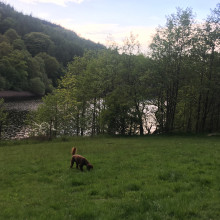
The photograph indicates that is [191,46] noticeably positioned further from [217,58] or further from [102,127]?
[102,127]

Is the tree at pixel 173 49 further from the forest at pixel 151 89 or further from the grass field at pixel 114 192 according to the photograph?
the grass field at pixel 114 192

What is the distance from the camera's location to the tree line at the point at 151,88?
35250 mm

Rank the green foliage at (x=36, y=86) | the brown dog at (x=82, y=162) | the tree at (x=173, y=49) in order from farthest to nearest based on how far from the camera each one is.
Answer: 1. the green foliage at (x=36, y=86)
2. the tree at (x=173, y=49)
3. the brown dog at (x=82, y=162)

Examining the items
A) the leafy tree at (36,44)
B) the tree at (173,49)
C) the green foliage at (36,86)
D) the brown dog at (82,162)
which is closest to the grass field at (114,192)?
the brown dog at (82,162)

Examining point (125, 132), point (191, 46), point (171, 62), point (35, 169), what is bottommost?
point (125, 132)

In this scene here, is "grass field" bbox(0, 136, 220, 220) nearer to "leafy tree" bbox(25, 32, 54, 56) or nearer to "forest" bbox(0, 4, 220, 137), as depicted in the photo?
"forest" bbox(0, 4, 220, 137)

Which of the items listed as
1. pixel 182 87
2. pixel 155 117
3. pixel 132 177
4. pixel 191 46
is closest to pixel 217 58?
pixel 191 46

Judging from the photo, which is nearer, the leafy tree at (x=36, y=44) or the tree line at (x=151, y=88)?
the tree line at (x=151, y=88)

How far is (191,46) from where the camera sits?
35.5 metres

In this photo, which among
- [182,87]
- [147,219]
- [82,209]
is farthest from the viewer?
[182,87]

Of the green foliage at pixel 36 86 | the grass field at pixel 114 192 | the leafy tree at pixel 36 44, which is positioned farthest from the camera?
the leafy tree at pixel 36 44

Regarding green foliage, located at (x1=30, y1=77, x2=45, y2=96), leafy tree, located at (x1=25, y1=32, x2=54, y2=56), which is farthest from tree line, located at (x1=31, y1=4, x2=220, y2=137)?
leafy tree, located at (x1=25, y1=32, x2=54, y2=56)

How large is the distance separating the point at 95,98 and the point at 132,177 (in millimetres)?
34588

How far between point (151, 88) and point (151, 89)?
25.6 inches
